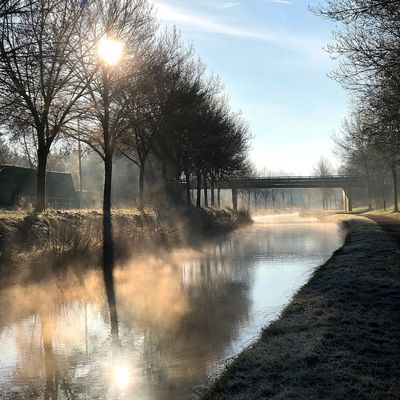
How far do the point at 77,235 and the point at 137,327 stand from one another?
26.2 feet

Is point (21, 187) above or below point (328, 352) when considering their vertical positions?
above

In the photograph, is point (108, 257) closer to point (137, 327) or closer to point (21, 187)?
point (137, 327)

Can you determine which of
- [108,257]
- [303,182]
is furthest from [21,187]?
[303,182]

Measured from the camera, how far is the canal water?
6.19 metres

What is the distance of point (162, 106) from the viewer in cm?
2431

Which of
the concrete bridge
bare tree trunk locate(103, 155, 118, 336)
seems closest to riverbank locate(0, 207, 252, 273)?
bare tree trunk locate(103, 155, 118, 336)

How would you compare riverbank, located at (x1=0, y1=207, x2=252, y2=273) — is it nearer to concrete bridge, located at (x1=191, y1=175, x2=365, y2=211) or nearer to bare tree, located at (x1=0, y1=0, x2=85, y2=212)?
bare tree, located at (x1=0, y1=0, x2=85, y2=212)

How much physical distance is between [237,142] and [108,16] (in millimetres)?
25383

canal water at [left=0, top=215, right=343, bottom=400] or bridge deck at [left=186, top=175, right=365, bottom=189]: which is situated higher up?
bridge deck at [left=186, top=175, right=365, bottom=189]

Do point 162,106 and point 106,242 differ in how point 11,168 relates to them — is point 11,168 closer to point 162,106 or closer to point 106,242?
point 162,106

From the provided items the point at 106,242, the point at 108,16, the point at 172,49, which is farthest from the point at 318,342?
the point at 172,49

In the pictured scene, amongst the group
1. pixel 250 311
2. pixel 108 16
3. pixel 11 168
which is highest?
pixel 108 16

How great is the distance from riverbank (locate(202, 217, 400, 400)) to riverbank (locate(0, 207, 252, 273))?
757 cm

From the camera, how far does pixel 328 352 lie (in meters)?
6.24
